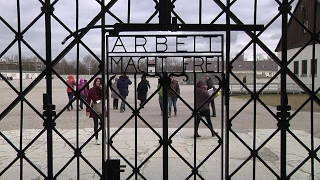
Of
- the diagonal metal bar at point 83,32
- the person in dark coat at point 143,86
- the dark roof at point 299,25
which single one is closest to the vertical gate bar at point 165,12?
the diagonal metal bar at point 83,32

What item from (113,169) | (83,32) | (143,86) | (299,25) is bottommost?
(113,169)

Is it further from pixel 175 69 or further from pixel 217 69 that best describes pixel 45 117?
pixel 217 69

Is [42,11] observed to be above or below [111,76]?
above

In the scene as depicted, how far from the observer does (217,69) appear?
2.63 m

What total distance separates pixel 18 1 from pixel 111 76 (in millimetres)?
1111

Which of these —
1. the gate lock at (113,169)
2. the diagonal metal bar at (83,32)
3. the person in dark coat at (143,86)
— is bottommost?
the gate lock at (113,169)

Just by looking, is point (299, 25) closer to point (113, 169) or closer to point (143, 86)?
point (113, 169)

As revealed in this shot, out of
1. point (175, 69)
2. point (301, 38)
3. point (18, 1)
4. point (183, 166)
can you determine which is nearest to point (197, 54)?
point (175, 69)

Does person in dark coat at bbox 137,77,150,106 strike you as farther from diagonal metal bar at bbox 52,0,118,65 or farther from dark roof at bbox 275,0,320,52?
dark roof at bbox 275,0,320,52

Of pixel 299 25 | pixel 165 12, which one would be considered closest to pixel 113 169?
pixel 165 12

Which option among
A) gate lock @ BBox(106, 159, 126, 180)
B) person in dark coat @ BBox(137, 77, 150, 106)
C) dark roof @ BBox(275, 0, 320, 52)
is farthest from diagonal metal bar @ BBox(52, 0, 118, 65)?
dark roof @ BBox(275, 0, 320, 52)

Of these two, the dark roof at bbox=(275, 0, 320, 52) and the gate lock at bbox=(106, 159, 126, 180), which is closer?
the gate lock at bbox=(106, 159, 126, 180)

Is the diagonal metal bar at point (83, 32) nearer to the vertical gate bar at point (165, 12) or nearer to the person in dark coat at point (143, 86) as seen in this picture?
the vertical gate bar at point (165, 12)

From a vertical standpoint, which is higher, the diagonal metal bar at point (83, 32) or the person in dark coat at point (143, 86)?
the diagonal metal bar at point (83, 32)
